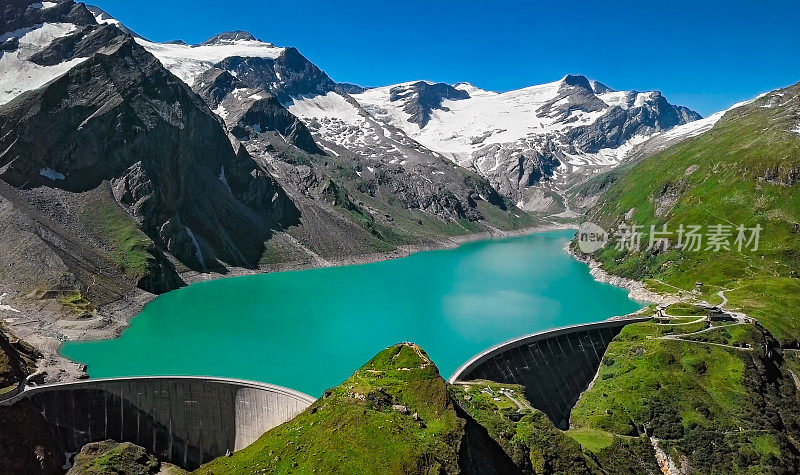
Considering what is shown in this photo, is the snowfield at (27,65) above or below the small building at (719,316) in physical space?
above

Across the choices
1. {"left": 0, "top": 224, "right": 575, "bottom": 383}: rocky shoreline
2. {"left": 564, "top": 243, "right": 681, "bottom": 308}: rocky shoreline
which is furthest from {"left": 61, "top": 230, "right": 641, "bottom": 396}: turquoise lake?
{"left": 564, "top": 243, "right": 681, "bottom": 308}: rocky shoreline

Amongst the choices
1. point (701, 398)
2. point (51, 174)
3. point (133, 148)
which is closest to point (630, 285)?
point (701, 398)

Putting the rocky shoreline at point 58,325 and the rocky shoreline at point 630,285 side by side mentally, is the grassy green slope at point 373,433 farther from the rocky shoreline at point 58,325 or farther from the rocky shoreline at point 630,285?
the rocky shoreline at point 630,285

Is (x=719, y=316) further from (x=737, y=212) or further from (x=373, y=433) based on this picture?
(x=373, y=433)

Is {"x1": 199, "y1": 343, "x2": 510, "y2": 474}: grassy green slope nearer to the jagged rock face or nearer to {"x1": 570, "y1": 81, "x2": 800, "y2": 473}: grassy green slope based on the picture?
{"x1": 570, "y1": 81, "x2": 800, "y2": 473}: grassy green slope

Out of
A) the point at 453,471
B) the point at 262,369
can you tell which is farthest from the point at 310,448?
the point at 262,369

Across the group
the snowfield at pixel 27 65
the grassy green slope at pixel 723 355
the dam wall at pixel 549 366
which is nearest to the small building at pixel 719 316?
the grassy green slope at pixel 723 355

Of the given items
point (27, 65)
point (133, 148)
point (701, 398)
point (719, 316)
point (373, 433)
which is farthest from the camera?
point (27, 65)
